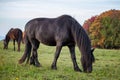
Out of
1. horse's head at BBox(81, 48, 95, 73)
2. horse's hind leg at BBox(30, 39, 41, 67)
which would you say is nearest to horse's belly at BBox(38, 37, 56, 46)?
horse's hind leg at BBox(30, 39, 41, 67)

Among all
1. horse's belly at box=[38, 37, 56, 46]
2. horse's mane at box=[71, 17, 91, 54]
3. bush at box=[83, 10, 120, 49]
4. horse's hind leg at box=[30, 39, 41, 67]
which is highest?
horse's mane at box=[71, 17, 91, 54]

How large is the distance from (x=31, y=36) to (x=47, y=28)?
132cm

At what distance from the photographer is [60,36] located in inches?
522

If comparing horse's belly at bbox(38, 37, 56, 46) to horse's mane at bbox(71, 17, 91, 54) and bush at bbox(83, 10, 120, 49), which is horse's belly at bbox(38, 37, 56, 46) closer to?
horse's mane at bbox(71, 17, 91, 54)

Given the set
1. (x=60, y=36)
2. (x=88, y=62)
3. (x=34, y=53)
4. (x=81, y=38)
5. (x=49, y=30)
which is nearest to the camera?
Answer: (x=88, y=62)

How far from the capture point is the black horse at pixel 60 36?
39.9ft

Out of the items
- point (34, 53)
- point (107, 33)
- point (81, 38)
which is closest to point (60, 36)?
point (81, 38)

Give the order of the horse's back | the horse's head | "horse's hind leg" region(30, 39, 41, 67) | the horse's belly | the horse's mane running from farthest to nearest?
"horse's hind leg" region(30, 39, 41, 67)
the horse's belly
the horse's back
the horse's mane
the horse's head

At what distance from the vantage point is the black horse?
39.9 ft

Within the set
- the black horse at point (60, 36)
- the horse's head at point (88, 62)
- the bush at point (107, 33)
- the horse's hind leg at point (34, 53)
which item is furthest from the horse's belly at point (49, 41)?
the bush at point (107, 33)

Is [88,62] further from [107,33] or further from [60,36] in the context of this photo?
[107,33]

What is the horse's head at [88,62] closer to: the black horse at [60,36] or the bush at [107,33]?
the black horse at [60,36]

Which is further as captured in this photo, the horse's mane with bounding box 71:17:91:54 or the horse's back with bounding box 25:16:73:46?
the horse's back with bounding box 25:16:73:46

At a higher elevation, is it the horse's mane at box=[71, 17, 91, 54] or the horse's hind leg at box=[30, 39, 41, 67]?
the horse's mane at box=[71, 17, 91, 54]
